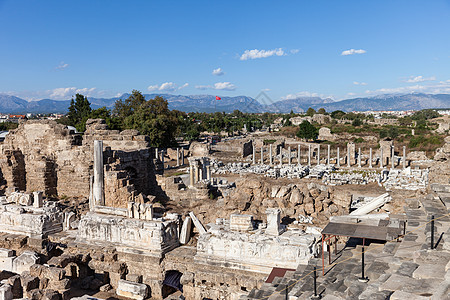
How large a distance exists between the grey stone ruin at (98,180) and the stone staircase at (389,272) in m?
8.77

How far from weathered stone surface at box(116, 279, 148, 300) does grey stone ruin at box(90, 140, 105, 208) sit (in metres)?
5.34

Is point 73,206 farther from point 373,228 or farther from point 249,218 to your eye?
point 373,228

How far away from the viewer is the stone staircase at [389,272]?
5836 millimetres

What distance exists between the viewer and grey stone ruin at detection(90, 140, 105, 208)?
15.2 meters

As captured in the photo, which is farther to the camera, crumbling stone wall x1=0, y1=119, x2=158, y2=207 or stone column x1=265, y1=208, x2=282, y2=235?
crumbling stone wall x1=0, y1=119, x2=158, y2=207

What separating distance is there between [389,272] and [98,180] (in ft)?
37.9

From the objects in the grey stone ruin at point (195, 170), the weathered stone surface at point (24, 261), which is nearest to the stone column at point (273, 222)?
the weathered stone surface at point (24, 261)

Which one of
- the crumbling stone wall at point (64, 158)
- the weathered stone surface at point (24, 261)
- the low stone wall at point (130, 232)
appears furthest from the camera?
the crumbling stone wall at point (64, 158)

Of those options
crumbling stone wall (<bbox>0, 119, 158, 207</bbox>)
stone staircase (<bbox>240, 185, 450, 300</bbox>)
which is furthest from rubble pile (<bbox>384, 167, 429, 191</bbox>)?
crumbling stone wall (<bbox>0, 119, 158, 207</bbox>)

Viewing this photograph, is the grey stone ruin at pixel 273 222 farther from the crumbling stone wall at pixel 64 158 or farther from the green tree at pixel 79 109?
the green tree at pixel 79 109

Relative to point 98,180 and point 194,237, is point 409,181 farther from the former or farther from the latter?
point 98,180

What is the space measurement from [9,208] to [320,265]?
36.9ft

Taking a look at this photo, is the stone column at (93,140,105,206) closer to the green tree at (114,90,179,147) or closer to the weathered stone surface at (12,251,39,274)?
the weathered stone surface at (12,251,39,274)

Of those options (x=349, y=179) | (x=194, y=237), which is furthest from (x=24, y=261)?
(x=349, y=179)
